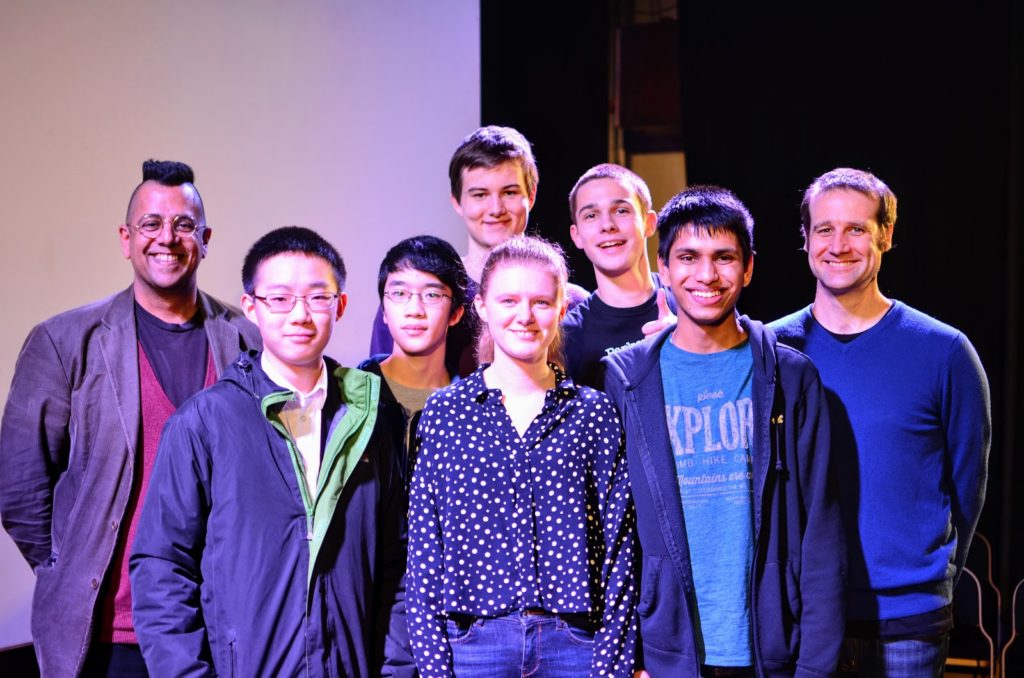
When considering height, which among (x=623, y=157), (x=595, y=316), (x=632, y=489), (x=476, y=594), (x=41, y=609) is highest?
(x=623, y=157)

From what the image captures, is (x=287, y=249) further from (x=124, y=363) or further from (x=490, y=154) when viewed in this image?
(x=490, y=154)

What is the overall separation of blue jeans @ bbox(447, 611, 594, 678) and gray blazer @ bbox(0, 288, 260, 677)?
0.91 m

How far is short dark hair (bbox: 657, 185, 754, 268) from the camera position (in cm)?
215

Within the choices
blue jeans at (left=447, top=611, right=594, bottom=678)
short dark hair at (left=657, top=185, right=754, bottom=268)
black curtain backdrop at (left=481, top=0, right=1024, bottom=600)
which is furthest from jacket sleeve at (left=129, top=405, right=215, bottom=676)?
black curtain backdrop at (left=481, top=0, right=1024, bottom=600)

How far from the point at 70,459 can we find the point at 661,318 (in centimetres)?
144

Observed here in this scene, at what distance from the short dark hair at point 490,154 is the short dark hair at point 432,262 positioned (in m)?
0.52

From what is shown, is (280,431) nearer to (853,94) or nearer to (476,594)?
(476,594)

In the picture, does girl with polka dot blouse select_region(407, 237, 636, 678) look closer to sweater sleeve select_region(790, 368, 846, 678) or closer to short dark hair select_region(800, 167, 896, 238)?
sweater sleeve select_region(790, 368, 846, 678)

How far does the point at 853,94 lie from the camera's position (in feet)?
12.7

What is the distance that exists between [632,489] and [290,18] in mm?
2854

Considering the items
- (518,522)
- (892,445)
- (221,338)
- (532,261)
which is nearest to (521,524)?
(518,522)

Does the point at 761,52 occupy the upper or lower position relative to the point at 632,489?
upper

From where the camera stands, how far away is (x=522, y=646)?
190cm

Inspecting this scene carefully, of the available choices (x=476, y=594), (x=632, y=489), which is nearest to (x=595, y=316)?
(x=632, y=489)
